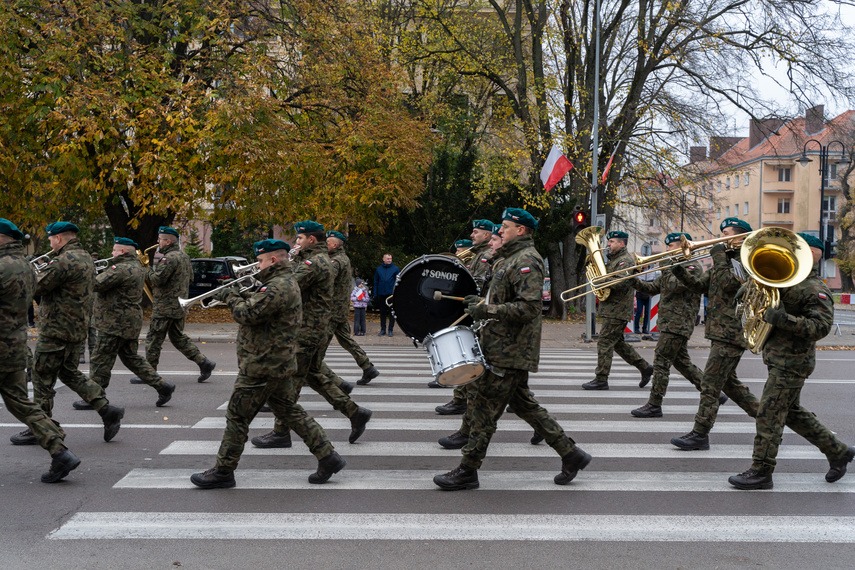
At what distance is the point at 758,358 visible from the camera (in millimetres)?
14180

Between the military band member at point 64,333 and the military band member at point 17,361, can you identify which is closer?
the military band member at point 17,361

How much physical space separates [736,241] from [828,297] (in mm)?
1187

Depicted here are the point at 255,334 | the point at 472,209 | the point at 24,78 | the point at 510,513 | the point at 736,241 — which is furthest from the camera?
the point at 472,209

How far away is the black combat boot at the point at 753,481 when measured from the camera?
5.77 metres

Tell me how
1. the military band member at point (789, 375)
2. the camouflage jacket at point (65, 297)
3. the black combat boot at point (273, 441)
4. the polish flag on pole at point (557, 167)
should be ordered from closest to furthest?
the military band member at point (789, 375), the camouflage jacket at point (65, 297), the black combat boot at point (273, 441), the polish flag on pole at point (557, 167)

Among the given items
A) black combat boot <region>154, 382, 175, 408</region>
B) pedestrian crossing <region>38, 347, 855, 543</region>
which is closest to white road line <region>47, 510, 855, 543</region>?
pedestrian crossing <region>38, 347, 855, 543</region>

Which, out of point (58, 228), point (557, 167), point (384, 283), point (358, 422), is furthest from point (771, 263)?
point (557, 167)

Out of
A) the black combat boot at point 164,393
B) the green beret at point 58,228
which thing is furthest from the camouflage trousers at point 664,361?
the green beret at point 58,228

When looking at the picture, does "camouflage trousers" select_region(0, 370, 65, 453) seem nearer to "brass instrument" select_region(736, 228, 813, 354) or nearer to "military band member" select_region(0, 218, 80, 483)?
"military band member" select_region(0, 218, 80, 483)

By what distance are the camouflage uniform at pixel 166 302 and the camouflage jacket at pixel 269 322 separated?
456 cm

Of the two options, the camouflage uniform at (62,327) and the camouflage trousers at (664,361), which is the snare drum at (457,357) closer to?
the camouflage uniform at (62,327)

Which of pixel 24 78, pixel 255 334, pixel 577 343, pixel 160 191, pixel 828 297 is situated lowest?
pixel 577 343

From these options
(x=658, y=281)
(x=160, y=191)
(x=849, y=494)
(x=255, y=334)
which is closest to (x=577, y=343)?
(x=658, y=281)

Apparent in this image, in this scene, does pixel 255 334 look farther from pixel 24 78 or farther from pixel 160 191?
pixel 24 78
